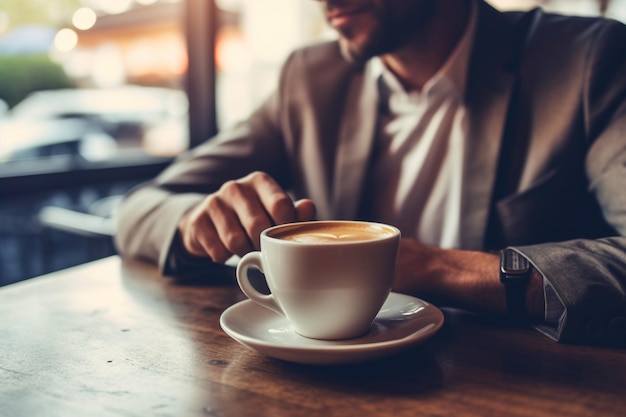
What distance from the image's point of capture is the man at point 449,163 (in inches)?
36.7

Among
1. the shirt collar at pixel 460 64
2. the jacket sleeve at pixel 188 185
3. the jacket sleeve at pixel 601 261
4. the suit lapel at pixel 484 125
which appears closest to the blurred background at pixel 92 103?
the jacket sleeve at pixel 188 185

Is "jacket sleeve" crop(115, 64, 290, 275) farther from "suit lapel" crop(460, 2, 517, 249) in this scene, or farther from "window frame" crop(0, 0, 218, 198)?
"window frame" crop(0, 0, 218, 198)

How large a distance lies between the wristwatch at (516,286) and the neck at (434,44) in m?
0.96

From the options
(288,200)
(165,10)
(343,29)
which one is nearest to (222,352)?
(288,200)

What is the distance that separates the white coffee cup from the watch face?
0.81 ft

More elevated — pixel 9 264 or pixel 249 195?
pixel 249 195

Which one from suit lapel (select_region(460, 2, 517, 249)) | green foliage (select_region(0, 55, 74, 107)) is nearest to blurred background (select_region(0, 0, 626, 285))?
green foliage (select_region(0, 55, 74, 107))

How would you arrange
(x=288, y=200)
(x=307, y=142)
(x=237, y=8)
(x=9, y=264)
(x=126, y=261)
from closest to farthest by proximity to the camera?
(x=288, y=200) → (x=126, y=261) → (x=307, y=142) → (x=9, y=264) → (x=237, y=8)

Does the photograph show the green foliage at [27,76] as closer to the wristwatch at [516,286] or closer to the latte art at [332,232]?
the latte art at [332,232]

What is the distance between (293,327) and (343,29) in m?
1.03

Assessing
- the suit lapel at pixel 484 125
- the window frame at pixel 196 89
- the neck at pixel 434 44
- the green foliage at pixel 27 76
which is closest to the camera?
the suit lapel at pixel 484 125

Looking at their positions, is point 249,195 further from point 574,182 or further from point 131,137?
point 131,137

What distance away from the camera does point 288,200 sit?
1.02 meters

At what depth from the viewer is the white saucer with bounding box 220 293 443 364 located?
66 cm
